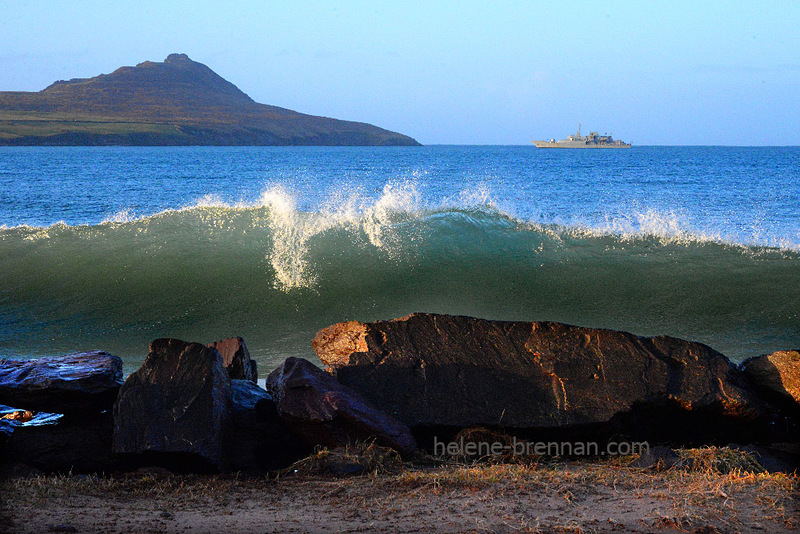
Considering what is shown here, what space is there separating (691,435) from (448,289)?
539 cm

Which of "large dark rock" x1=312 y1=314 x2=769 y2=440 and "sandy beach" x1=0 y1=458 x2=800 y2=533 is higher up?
"large dark rock" x1=312 y1=314 x2=769 y2=440

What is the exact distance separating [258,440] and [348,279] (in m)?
5.71

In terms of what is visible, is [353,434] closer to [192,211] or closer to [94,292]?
[94,292]

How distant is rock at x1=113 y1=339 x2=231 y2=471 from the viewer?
4.17 meters

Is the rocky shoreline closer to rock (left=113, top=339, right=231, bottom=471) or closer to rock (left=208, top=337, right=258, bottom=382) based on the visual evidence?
rock (left=113, top=339, right=231, bottom=471)

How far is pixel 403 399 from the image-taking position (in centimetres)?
475

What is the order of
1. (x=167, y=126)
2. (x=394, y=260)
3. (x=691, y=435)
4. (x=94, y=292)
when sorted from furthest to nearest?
(x=167, y=126) < (x=394, y=260) < (x=94, y=292) < (x=691, y=435)

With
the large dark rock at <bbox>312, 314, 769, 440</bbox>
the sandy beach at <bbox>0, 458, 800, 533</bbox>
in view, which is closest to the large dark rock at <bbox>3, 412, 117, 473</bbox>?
the sandy beach at <bbox>0, 458, 800, 533</bbox>

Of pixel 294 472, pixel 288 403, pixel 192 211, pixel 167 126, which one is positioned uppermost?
pixel 167 126

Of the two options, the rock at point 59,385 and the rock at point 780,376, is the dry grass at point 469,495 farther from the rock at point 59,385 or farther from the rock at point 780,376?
the rock at point 780,376

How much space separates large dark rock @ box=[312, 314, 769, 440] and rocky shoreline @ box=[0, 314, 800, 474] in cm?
1

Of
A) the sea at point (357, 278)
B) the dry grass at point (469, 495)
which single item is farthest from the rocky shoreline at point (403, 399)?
the sea at point (357, 278)

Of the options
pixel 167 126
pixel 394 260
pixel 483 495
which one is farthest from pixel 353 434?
pixel 167 126

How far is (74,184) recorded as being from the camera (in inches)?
1521
